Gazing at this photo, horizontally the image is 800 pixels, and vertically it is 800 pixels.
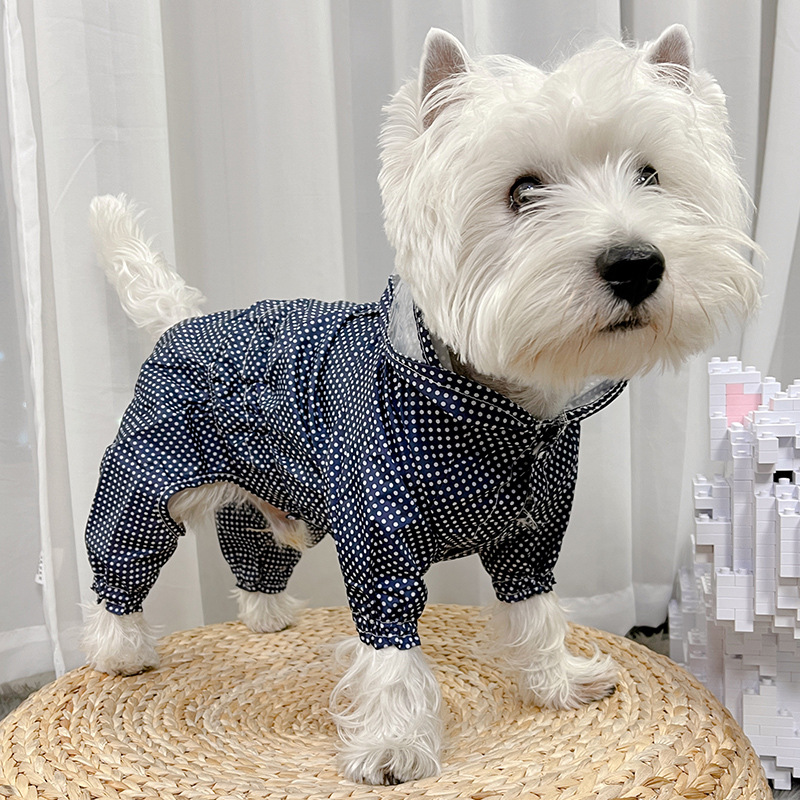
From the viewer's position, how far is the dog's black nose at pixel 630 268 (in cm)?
74

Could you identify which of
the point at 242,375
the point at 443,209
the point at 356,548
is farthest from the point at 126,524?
the point at 443,209

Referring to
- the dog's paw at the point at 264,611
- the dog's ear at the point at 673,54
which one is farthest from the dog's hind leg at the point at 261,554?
the dog's ear at the point at 673,54

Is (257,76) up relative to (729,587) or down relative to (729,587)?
up

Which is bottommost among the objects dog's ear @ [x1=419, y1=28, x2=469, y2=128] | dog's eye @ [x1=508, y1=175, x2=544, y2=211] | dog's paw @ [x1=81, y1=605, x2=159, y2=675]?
dog's paw @ [x1=81, y1=605, x2=159, y2=675]

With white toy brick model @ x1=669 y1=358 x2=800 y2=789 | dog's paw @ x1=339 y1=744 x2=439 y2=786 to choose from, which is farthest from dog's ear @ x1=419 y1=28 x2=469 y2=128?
dog's paw @ x1=339 y1=744 x2=439 y2=786

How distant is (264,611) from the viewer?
141 centimetres

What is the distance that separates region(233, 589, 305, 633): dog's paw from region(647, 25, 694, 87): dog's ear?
954 millimetres

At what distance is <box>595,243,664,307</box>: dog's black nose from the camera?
0.74 metres

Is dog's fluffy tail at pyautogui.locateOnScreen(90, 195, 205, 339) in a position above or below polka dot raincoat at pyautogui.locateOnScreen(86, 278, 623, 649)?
above

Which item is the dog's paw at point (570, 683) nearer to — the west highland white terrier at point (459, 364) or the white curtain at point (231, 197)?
the west highland white terrier at point (459, 364)

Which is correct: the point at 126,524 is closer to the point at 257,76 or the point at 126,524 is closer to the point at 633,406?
the point at 257,76

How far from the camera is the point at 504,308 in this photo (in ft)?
2.54

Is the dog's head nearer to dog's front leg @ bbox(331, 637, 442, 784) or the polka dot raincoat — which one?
the polka dot raincoat

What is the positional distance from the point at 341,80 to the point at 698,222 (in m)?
0.82
